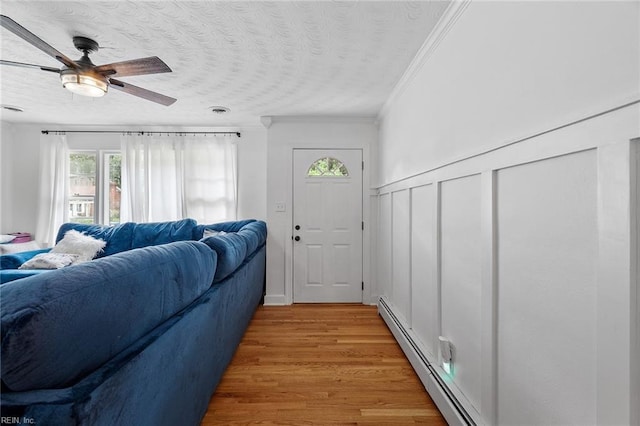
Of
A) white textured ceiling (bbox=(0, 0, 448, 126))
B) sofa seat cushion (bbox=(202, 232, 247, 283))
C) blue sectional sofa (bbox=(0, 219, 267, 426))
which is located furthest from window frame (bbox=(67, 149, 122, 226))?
blue sectional sofa (bbox=(0, 219, 267, 426))

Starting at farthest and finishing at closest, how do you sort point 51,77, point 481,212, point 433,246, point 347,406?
point 51,77 < point 433,246 < point 347,406 < point 481,212

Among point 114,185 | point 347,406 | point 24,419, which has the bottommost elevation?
point 347,406

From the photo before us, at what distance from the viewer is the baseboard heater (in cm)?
143

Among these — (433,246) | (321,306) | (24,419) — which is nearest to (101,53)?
(24,419)

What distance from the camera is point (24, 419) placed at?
1.97 ft

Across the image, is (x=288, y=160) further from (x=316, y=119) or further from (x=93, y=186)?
(x=93, y=186)

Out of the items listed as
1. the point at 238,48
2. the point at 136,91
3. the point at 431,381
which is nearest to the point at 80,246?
the point at 136,91

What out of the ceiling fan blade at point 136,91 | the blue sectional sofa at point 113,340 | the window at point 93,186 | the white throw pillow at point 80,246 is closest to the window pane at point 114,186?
the window at point 93,186

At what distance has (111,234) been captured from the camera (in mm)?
→ 3479

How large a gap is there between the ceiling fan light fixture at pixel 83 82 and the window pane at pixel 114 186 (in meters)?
2.64

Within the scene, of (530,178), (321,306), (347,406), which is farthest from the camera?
(321,306)

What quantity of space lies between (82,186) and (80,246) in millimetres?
1660

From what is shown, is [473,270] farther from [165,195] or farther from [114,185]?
[114,185]

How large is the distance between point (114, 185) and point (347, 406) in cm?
457
